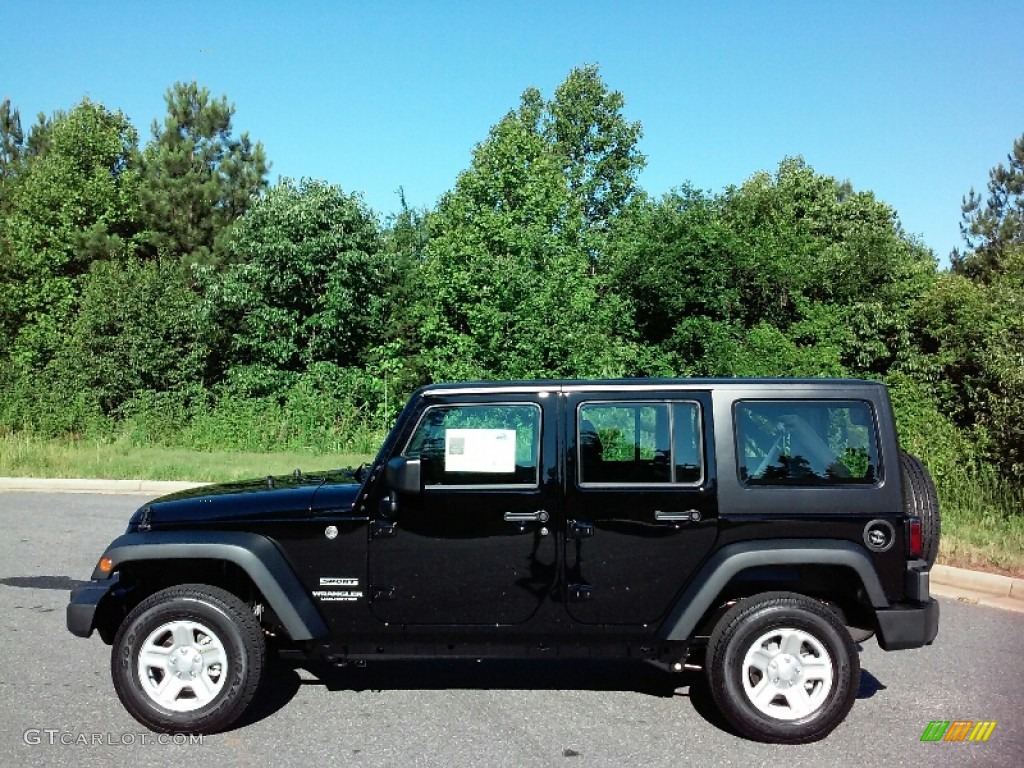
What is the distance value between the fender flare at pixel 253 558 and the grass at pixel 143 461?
36.2 feet

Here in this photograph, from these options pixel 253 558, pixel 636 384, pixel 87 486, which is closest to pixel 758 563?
pixel 636 384

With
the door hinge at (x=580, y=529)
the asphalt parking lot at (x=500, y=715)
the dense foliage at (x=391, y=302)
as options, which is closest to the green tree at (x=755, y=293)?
the dense foliage at (x=391, y=302)

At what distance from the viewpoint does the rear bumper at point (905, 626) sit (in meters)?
4.89

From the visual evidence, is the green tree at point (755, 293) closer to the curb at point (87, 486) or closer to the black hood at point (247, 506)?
the curb at point (87, 486)

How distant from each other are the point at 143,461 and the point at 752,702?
607 inches

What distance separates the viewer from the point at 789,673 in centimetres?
495

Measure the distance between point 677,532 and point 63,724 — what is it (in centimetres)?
335

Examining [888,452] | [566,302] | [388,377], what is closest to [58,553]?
[888,452]

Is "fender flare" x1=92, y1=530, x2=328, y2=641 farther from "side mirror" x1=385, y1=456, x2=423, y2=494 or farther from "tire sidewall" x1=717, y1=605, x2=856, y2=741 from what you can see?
"tire sidewall" x1=717, y1=605, x2=856, y2=741

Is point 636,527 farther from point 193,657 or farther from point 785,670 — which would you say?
point 193,657

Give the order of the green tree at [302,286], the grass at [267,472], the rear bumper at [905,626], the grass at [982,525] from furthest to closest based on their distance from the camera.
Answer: the green tree at [302,286] < the grass at [267,472] < the grass at [982,525] < the rear bumper at [905,626]

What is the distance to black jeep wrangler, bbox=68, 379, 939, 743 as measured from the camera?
493 centimetres

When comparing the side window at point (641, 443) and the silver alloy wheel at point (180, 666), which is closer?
the silver alloy wheel at point (180, 666)

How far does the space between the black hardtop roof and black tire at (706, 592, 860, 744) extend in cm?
110
